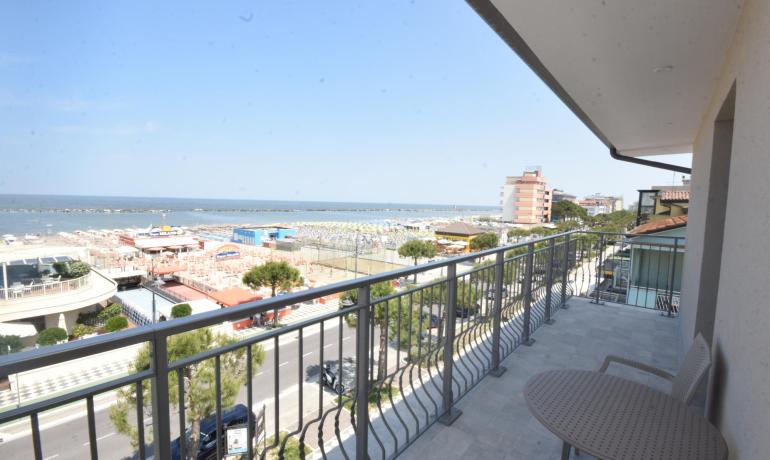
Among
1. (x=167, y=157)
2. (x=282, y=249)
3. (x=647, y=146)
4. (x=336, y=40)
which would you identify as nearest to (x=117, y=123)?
(x=167, y=157)

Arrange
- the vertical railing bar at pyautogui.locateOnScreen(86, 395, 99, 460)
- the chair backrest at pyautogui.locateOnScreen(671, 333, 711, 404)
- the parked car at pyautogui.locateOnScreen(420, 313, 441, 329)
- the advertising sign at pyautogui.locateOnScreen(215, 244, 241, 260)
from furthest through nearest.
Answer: the advertising sign at pyautogui.locateOnScreen(215, 244, 241, 260) → the parked car at pyautogui.locateOnScreen(420, 313, 441, 329) → the chair backrest at pyautogui.locateOnScreen(671, 333, 711, 404) → the vertical railing bar at pyautogui.locateOnScreen(86, 395, 99, 460)

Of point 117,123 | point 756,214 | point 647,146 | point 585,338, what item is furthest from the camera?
point 117,123

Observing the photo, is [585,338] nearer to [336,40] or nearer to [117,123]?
[336,40]

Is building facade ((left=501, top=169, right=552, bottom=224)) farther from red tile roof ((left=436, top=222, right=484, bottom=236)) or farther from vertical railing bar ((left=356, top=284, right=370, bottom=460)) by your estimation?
vertical railing bar ((left=356, top=284, right=370, bottom=460))

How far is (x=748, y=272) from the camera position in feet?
4.14

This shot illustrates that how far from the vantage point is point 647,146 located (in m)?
5.58

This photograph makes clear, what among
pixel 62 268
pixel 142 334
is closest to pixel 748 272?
pixel 142 334

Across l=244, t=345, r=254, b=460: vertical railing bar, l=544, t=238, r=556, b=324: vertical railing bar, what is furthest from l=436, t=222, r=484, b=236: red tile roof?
l=244, t=345, r=254, b=460: vertical railing bar

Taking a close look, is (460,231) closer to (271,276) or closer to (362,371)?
(271,276)

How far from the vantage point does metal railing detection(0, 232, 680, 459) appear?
96 centimetres

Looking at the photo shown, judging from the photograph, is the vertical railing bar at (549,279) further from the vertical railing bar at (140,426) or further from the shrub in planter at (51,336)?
the shrub in planter at (51,336)

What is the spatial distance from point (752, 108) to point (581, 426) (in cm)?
148

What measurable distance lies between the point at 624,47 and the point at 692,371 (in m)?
1.97

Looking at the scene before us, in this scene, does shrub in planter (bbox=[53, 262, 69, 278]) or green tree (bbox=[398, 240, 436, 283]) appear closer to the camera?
shrub in planter (bbox=[53, 262, 69, 278])
